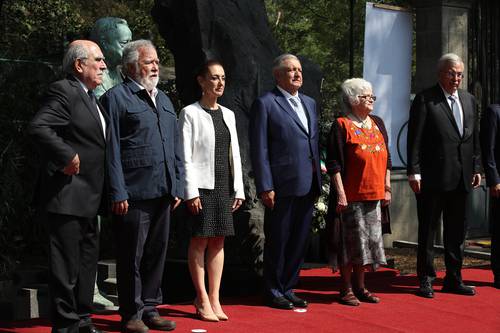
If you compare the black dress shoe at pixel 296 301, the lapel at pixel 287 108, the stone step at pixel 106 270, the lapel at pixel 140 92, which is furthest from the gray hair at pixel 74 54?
the stone step at pixel 106 270

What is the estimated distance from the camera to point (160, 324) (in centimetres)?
559

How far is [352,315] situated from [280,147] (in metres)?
1.27

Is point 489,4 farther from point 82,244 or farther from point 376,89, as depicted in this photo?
point 82,244

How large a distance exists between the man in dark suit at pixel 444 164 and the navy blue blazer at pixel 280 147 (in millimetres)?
1072

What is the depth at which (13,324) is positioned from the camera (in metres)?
5.71

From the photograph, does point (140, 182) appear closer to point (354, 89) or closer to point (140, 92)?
point (140, 92)

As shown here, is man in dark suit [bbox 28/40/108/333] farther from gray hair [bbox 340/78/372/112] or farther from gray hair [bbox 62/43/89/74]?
gray hair [bbox 340/78/372/112]

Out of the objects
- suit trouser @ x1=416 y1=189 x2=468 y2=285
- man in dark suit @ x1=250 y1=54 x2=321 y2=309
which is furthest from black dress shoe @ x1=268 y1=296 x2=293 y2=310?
suit trouser @ x1=416 y1=189 x2=468 y2=285

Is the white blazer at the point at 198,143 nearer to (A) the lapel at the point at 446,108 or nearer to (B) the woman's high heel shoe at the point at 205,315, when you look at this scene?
(B) the woman's high heel shoe at the point at 205,315

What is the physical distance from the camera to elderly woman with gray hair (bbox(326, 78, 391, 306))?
21.8 ft

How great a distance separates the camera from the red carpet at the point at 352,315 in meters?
5.80

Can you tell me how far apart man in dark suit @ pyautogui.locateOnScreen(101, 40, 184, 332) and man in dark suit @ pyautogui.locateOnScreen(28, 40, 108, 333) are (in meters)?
0.16

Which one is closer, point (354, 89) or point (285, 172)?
point (285, 172)

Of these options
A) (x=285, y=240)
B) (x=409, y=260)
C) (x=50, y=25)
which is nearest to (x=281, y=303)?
(x=285, y=240)
